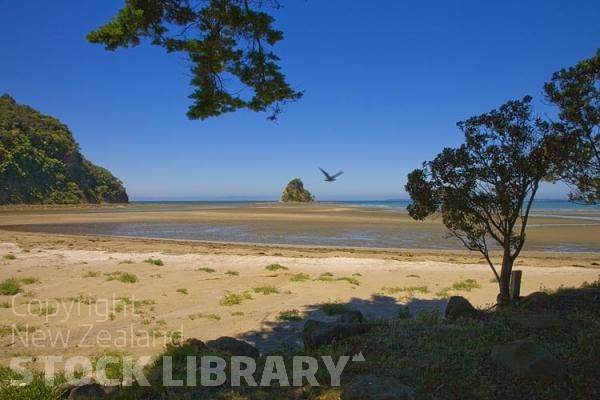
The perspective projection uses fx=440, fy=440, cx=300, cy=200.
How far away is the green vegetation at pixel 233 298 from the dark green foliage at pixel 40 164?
83.4 m

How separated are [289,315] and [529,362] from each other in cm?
617

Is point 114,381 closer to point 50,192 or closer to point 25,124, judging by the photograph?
point 50,192

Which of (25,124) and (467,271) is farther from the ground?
(25,124)

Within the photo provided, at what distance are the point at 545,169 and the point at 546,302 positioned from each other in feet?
9.08

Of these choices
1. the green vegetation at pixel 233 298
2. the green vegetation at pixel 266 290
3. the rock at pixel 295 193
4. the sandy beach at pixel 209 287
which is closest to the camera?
the sandy beach at pixel 209 287

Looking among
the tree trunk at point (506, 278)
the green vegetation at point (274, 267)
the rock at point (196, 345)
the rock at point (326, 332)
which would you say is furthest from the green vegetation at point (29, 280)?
the tree trunk at point (506, 278)

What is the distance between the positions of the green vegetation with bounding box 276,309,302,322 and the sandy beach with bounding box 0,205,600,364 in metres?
0.14

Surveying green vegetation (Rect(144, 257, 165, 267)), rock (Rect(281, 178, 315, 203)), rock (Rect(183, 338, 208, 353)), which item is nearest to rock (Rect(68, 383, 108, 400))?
rock (Rect(183, 338, 208, 353))

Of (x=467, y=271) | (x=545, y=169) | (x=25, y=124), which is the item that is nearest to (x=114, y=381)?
(x=545, y=169)

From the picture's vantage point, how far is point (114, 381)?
557 centimetres

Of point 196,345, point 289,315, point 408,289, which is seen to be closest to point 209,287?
point 289,315

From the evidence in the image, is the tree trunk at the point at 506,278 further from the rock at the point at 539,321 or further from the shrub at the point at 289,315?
the shrub at the point at 289,315

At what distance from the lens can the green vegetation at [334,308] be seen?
1039cm

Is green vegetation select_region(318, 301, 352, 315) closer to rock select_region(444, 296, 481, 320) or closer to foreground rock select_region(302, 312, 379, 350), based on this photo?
rock select_region(444, 296, 481, 320)
